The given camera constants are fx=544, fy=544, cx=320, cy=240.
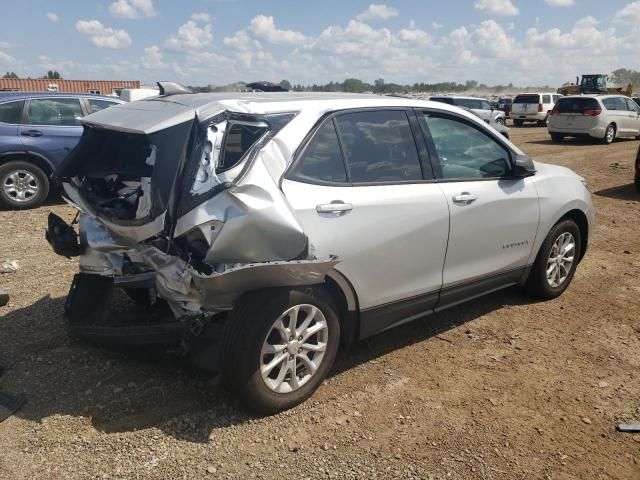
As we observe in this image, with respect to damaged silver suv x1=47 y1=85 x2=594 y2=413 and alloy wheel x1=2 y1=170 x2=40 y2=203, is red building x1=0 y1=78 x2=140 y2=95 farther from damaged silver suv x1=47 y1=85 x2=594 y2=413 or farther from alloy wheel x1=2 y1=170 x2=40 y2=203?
damaged silver suv x1=47 y1=85 x2=594 y2=413

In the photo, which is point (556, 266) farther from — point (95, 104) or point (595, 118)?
point (595, 118)

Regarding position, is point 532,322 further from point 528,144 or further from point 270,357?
point 528,144

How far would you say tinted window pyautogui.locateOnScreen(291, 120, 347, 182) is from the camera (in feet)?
10.0

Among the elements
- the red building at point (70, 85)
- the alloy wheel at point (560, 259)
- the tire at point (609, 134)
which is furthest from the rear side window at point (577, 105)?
the red building at point (70, 85)

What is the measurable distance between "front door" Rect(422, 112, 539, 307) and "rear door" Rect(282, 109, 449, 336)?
0.15 meters

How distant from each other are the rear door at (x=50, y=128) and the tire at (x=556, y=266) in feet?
22.2

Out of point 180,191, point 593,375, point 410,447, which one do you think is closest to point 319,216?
point 180,191

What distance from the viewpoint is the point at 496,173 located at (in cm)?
418

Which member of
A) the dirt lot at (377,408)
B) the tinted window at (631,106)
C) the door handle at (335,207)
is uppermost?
the tinted window at (631,106)

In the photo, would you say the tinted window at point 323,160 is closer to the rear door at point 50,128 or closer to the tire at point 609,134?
the rear door at point 50,128

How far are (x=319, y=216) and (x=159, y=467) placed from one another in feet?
4.98

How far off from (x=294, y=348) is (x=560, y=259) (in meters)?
2.94

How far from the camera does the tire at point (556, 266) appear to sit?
15.3 ft

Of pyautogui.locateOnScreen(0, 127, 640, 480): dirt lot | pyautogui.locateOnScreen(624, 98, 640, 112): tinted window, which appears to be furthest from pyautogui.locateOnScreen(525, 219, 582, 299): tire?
pyautogui.locateOnScreen(624, 98, 640, 112): tinted window
